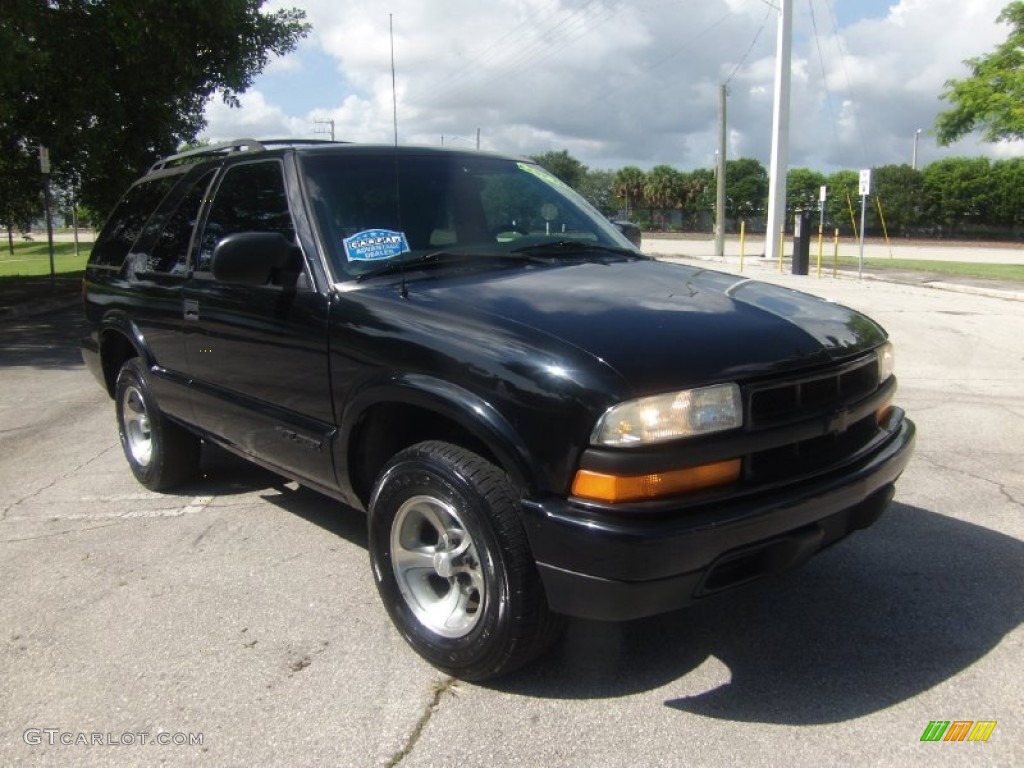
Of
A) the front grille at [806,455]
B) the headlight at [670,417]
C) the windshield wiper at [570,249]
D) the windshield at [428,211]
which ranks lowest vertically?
the front grille at [806,455]

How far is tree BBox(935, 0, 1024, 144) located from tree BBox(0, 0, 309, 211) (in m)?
21.3

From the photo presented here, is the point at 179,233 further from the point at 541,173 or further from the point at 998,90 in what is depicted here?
the point at 998,90

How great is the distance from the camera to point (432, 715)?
8.94 ft

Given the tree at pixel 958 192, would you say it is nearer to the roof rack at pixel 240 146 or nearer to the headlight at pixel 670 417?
the roof rack at pixel 240 146

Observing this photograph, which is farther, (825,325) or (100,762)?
(825,325)

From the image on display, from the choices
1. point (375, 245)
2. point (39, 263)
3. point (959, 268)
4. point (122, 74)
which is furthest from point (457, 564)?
point (39, 263)

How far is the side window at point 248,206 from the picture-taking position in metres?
3.71

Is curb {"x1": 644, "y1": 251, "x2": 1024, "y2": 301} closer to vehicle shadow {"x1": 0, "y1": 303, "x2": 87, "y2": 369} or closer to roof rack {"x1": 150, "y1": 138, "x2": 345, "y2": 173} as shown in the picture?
vehicle shadow {"x1": 0, "y1": 303, "x2": 87, "y2": 369}

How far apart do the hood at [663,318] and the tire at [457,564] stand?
1.69 feet

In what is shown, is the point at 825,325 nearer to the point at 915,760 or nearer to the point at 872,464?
the point at 872,464

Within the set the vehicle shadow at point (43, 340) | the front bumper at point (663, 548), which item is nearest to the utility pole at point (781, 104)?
the vehicle shadow at point (43, 340)

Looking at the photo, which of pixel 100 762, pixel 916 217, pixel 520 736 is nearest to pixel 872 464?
pixel 520 736

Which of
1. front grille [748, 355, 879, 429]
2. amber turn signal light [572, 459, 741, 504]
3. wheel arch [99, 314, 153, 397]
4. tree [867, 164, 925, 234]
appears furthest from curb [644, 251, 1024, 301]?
tree [867, 164, 925, 234]

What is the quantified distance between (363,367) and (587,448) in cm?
104
